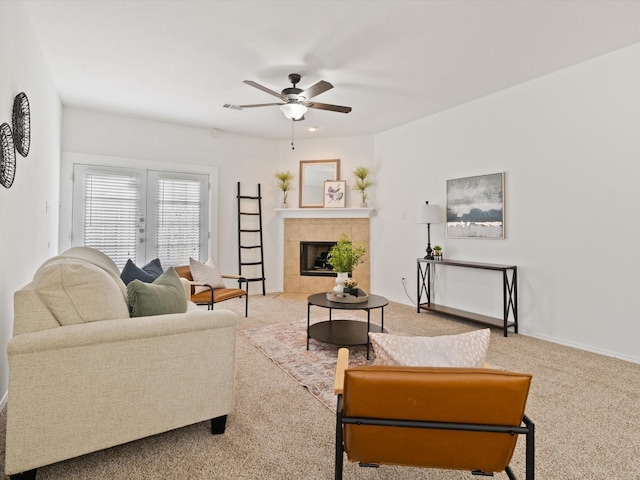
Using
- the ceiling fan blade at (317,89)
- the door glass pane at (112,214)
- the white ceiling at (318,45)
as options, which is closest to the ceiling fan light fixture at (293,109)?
the ceiling fan blade at (317,89)

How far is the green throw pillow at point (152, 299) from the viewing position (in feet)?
6.61

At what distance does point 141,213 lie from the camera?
549 cm

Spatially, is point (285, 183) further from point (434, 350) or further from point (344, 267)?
point (434, 350)

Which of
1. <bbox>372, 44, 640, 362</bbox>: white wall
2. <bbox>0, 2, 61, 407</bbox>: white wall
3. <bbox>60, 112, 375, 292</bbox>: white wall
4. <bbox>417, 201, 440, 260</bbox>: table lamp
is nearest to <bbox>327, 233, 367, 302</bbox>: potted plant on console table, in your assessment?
<bbox>372, 44, 640, 362</bbox>: white wall

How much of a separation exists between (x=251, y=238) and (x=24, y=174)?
3.86m

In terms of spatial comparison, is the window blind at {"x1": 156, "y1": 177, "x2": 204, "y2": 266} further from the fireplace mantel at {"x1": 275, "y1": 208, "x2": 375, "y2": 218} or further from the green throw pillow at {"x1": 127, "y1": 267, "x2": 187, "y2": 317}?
the green throw pillow at {"x1": 127, "y1": 267, "x2": 187, "y2": 317}

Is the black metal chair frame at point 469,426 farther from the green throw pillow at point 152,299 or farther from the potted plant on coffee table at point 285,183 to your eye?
the potted plant on coffee table at point 285,183

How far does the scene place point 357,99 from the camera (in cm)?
465

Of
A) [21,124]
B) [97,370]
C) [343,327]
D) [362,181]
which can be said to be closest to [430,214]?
[362,181]

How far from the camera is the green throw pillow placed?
2016 millimetres

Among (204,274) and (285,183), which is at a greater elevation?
(285,183)

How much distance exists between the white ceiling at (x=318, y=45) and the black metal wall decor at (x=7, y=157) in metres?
1.20

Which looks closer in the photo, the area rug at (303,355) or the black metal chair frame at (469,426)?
the black metal chair frame at (469,426)

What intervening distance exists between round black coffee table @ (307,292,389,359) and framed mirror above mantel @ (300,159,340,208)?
307 centimetres
